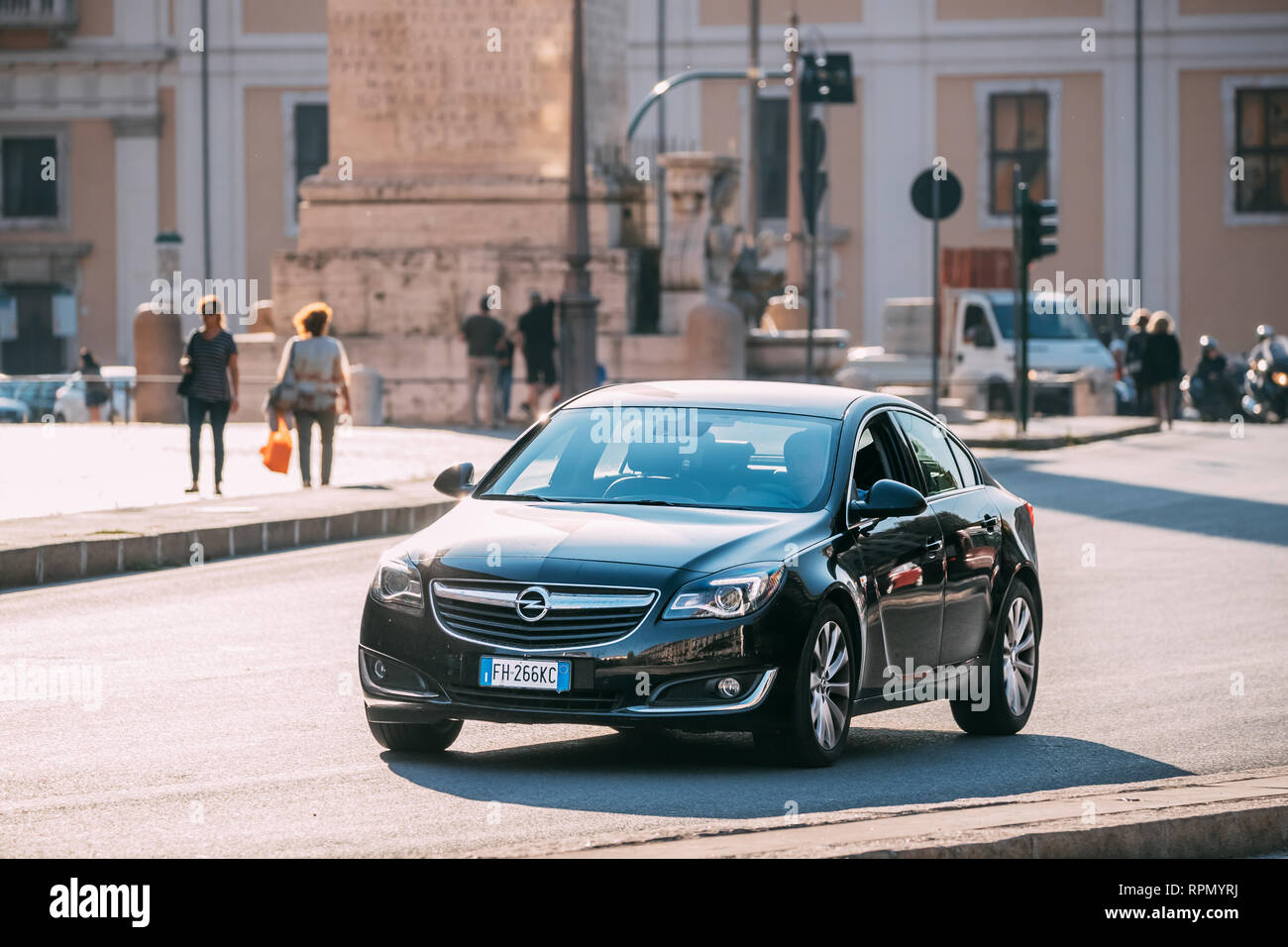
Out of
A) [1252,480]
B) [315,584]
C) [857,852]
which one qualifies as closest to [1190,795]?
[857,852]

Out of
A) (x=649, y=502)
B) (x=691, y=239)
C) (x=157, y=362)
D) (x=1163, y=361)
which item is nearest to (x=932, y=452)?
(x=649, y=502)

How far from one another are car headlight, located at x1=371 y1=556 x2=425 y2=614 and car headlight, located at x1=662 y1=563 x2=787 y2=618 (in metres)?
0.91

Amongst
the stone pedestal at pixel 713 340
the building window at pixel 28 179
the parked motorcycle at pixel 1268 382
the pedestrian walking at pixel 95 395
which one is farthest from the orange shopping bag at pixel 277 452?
the building window at pixel 28 179

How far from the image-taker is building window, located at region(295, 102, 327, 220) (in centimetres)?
6041

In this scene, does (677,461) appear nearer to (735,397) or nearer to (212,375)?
(735,397)

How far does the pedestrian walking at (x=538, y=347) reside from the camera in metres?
33.0

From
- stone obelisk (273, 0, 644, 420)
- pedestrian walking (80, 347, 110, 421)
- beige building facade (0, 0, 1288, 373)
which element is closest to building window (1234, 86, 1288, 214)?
beige building facade (0, 0, 1288, 373)

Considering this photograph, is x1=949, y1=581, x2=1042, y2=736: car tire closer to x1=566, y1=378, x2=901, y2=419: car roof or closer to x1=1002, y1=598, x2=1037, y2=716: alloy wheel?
x1=1002, y1=598, x2=1037, y2=716: alloy wheel

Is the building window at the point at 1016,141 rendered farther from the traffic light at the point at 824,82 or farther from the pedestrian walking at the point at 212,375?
the pedestrian walking at the point at 212,375

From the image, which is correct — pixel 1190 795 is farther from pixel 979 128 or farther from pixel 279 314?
pixel 979 128

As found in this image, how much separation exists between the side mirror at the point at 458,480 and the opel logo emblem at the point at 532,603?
4.73 feet

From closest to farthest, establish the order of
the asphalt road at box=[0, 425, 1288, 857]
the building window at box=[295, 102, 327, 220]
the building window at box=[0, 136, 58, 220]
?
1. the asphalt road at box=[0, 425, 1288, 857]
2. the building window at box=[295, 102, 327, 220]
3. the building window at box=[0, 136, 58, 220]

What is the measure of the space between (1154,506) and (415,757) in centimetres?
1445
